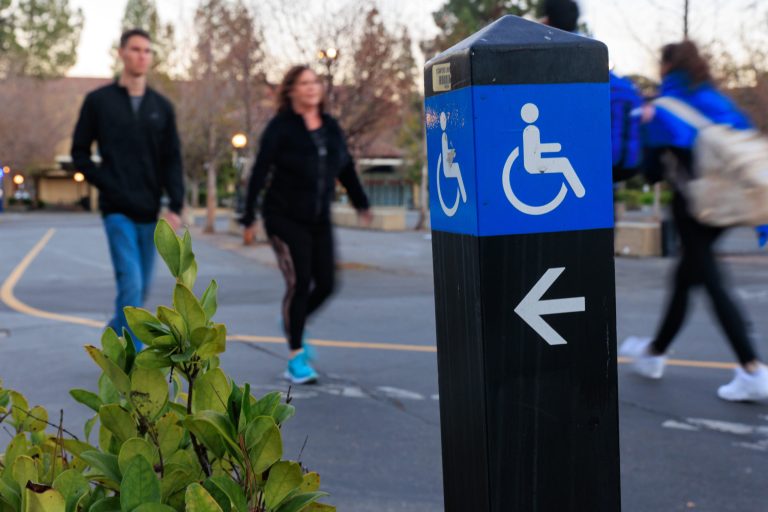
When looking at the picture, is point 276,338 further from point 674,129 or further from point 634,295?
point 634,295

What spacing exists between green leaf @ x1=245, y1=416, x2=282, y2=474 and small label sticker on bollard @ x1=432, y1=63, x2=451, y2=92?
0.89 meters

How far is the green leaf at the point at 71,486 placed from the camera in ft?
5.16

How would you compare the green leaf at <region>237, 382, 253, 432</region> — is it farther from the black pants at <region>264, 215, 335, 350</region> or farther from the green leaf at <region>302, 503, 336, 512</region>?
the black pants at <region>264, 215, 335, 350</region>

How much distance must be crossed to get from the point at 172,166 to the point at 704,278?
333cm

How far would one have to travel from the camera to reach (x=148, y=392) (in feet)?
6.07

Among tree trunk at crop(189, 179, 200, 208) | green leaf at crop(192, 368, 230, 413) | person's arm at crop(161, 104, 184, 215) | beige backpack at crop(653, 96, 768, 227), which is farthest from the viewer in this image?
tree trunk at crop(189, 179, 200, 208)

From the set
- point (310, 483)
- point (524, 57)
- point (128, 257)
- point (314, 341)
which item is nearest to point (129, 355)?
point (310, 483)

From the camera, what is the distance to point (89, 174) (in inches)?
223

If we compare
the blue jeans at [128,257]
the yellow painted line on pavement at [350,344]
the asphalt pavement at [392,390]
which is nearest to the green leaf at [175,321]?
the asphalt pavement at [392,390]

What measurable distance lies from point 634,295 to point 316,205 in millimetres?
5865

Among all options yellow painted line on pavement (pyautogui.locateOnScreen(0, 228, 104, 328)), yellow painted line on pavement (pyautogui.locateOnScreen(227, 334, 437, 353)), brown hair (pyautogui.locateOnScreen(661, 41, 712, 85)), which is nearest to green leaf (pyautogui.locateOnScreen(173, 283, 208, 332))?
brown hair (pyautogui.locateOnScreen(661, 41, 712, 85))

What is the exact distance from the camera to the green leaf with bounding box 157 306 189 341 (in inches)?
69.1

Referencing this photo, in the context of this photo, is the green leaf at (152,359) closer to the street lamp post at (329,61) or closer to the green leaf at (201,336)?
the green leaf at (201,336)

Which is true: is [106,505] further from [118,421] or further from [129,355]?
[129,355]
